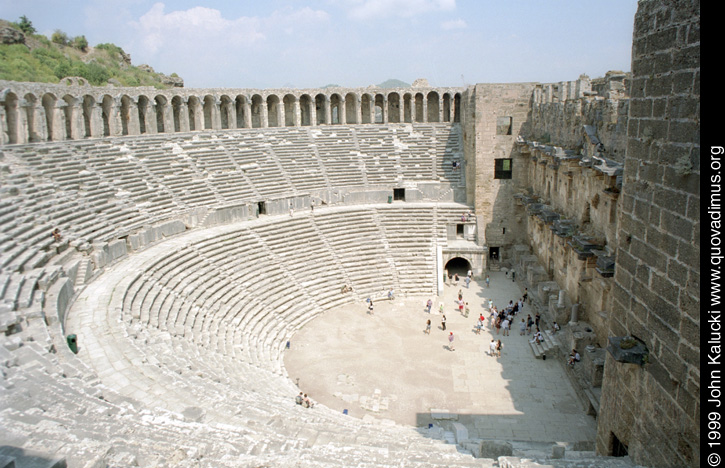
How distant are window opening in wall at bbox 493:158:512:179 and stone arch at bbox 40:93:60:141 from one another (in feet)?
60.5

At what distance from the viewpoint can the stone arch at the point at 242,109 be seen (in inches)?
1075

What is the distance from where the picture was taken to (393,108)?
3061 cm

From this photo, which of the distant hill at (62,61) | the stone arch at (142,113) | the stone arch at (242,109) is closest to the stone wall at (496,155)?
the stone arch at (242,109)

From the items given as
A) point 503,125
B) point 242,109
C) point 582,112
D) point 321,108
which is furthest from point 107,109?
point 582,112

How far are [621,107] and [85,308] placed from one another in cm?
1465

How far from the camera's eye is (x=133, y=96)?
23.9 metres

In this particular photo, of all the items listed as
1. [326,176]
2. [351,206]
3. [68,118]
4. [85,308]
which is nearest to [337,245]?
[351,206]

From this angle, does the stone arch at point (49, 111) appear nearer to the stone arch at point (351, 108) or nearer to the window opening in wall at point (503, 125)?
the stone arch at point (351, 108)

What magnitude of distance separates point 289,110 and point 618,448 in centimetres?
2565

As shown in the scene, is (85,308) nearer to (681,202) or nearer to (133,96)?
(681,202)

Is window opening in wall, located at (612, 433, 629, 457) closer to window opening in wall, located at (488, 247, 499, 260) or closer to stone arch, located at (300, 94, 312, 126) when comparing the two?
window opening in wall, located at (488, 247, 499, 260)

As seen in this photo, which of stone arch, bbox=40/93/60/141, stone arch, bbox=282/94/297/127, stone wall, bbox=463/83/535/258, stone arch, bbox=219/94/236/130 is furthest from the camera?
stone arch, bbox=282/94/297/127

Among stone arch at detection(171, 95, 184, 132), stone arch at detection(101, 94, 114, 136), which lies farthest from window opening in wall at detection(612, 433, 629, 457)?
stone arch at detection(171, 95, 184, 132)

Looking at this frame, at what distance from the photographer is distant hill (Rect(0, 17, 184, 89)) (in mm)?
31641
